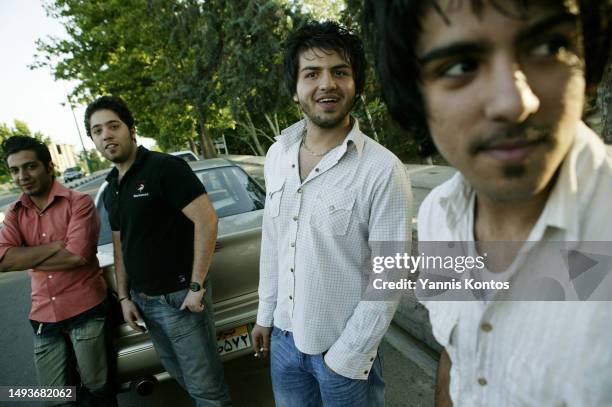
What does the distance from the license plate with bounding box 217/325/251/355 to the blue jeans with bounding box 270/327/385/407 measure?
3.49 feet

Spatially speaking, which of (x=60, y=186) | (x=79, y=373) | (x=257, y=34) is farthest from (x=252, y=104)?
(x=79, y=373)

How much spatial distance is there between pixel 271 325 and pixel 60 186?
1.82 metres

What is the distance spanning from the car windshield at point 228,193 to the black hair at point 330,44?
5.26 ft

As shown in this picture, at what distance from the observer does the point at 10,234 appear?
2.28 meters

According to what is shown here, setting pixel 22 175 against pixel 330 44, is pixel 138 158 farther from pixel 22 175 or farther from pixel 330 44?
pixel 330 44

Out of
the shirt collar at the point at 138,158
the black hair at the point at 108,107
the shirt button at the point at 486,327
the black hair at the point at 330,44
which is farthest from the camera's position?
the black hair at the point at 108,107

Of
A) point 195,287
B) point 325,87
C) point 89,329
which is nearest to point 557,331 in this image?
point 325,87

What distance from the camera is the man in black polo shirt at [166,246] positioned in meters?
2.12

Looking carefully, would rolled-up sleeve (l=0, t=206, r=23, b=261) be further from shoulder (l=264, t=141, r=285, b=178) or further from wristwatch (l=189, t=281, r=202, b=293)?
shoulder (l=264, t=141, r=285, b=178)

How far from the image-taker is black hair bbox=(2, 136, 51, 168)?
238cm

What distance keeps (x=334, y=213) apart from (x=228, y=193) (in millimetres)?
2281

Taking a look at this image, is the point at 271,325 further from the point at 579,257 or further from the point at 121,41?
the point at 121,41

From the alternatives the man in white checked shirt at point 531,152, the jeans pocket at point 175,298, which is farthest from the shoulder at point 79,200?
the man in white checked shirt at point 531,152

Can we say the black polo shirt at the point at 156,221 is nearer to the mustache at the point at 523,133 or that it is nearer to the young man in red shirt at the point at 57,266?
the young man in red shirt at the point at 57,266
